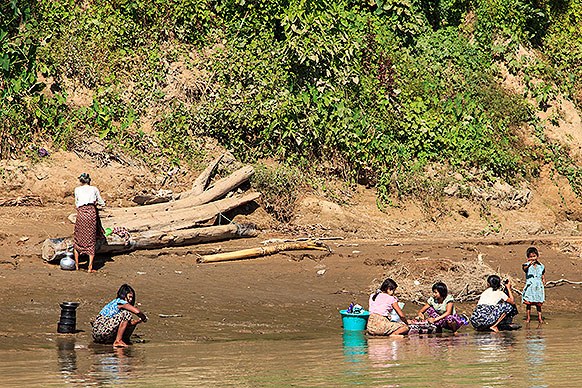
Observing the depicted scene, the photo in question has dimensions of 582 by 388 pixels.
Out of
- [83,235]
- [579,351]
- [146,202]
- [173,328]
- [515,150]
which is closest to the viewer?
[579,351]

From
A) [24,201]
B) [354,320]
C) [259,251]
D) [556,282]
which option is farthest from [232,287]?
[556,282]

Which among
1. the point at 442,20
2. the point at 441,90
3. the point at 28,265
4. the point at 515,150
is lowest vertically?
the point at 28,265

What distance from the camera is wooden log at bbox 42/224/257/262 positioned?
1317 centimetres

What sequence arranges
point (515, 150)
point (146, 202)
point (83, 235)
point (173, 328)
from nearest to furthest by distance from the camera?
point (173, 328) → point (83, 235) → point (146, 202) → point (515, 150)

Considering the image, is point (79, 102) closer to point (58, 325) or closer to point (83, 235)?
point (83, 235)

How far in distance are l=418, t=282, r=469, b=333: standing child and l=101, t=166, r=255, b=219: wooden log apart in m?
5.69

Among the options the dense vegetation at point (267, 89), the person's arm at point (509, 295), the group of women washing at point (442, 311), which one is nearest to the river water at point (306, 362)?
the group of women washing at point (442, 311)

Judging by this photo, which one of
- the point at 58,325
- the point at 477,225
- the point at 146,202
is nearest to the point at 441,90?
the point at 477,225

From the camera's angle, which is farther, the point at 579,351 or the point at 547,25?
the point at 547,25

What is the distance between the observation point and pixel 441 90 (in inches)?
819

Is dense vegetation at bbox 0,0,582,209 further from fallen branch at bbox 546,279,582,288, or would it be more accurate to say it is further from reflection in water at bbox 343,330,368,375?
reflection in water at bbox 343,330,368,375

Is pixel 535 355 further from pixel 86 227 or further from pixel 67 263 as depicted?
pixel 67 263

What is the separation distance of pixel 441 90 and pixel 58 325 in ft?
43.7

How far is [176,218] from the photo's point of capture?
1516cm
